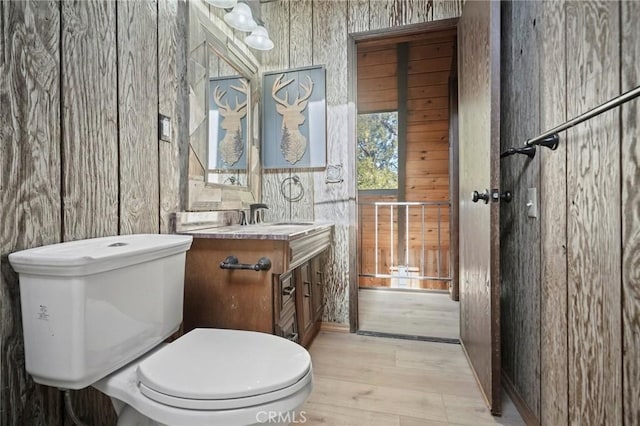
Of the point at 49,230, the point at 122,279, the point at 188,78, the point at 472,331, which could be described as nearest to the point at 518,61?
the point at 472,331

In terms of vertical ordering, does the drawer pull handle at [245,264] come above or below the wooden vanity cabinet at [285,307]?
above

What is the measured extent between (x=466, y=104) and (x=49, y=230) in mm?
2078

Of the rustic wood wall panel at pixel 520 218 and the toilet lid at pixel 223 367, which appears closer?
the toilet lid at pixel 223 367

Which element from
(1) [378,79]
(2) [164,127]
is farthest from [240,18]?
(1) [378,79]

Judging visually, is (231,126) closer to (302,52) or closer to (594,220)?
(302,52)

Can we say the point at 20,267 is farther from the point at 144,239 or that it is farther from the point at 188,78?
the point at 188,78

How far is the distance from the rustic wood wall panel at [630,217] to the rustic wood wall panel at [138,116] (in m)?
1.55

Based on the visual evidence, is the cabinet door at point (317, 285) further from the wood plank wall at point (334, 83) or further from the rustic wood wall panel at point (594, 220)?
the rustic wood wall panel at point (594, 220)

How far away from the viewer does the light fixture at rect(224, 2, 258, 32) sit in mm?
1753

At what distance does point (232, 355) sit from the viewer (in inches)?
34.0

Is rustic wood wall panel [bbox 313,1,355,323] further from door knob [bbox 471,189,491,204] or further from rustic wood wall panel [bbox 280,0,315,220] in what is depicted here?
door knob [bbox 471,189,491,204]

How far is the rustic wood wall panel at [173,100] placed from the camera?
1.34 m

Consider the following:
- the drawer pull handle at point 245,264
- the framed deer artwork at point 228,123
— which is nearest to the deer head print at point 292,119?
→ the framed deer artwork at point 228,123

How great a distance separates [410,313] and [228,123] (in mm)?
2140
